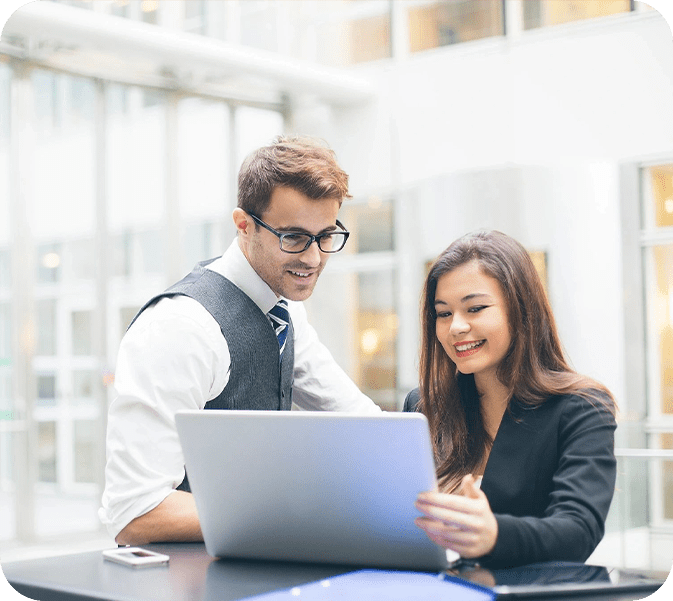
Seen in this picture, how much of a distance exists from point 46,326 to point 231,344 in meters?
5.06

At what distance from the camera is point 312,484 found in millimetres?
1644

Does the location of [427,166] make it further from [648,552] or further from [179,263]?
[648,552]

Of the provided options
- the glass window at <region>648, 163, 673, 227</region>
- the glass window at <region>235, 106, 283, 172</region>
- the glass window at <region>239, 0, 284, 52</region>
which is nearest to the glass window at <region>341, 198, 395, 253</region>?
the glass window at <region>235, 106, 283, 172</region>

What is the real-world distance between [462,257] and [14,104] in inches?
217

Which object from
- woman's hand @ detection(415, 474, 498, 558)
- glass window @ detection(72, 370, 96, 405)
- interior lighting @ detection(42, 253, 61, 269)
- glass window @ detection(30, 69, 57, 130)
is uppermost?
glass window @ detection(30, 69, 57, 130)

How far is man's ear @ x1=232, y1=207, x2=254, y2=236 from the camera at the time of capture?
7.79ft

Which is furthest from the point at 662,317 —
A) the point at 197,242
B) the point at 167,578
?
the point at 167,578

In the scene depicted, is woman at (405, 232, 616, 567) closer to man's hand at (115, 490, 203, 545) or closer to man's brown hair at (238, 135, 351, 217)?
man's brown hair at (238, 135, 351, 217)

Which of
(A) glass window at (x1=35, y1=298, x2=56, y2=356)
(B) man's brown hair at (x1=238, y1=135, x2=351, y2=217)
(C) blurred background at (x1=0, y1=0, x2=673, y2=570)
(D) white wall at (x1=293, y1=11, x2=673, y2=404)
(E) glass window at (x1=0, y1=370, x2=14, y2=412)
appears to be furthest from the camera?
(D) white wall at (x1=293, y1=11, x2=673, y2=404)

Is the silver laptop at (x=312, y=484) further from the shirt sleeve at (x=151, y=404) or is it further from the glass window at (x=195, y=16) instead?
the glass window at (x=195, y=16)

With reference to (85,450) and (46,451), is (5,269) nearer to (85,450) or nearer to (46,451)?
(46,451)

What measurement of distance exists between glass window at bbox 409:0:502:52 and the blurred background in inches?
0.6

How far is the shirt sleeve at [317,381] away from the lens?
2.64 meters

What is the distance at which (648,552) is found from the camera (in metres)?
5.37
